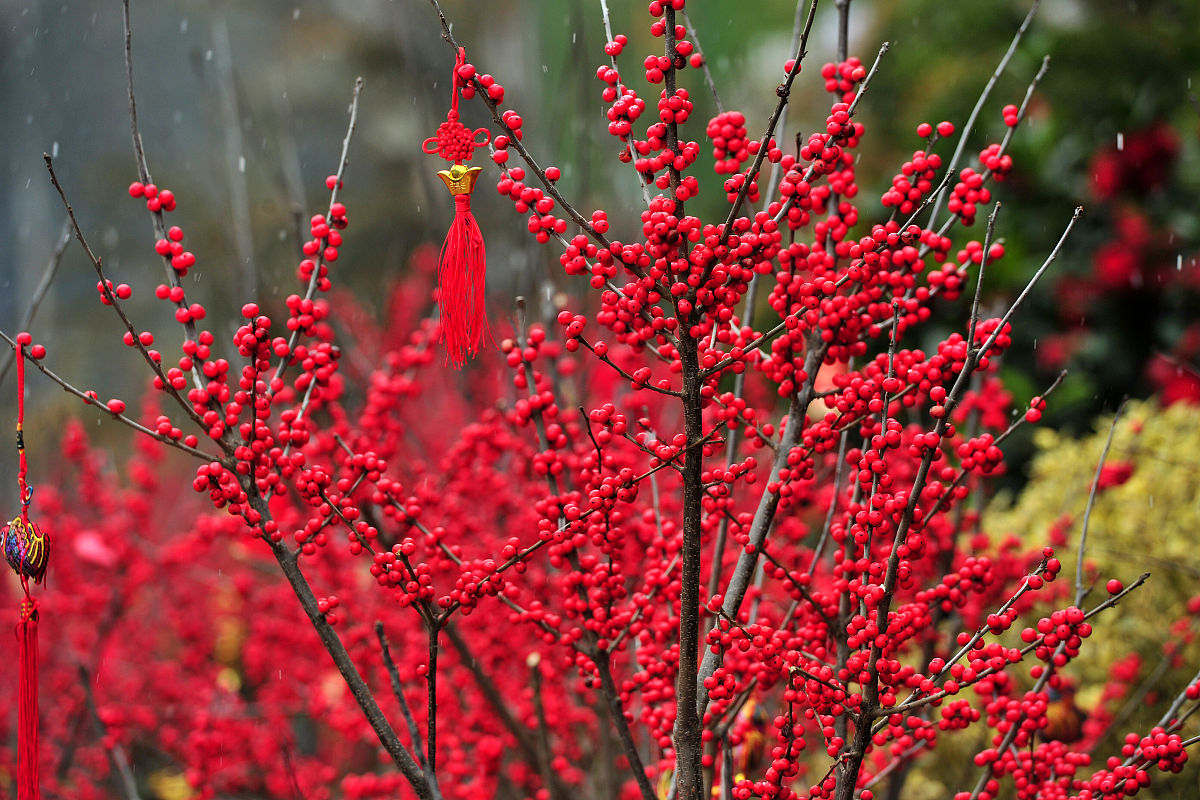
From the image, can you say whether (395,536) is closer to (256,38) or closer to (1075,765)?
(1075,765)

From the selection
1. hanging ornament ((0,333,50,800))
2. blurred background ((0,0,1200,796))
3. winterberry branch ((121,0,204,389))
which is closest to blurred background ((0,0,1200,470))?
blurred background ((0,0,1200,796))

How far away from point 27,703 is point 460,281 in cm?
74

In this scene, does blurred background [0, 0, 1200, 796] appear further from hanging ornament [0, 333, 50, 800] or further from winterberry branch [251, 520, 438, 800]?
winterberry branch [251, 520, 438, 800]

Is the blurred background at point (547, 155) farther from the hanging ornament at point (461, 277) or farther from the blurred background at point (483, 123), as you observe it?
the hanging ornament at point (461, 277)

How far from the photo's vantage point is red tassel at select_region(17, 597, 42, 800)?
3.80 ft

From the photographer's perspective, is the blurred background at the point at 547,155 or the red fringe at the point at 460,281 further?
the blurred background at the point at 547,155

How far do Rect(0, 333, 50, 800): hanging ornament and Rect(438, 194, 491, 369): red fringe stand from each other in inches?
20.1

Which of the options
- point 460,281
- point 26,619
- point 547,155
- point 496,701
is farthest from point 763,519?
point 547,155

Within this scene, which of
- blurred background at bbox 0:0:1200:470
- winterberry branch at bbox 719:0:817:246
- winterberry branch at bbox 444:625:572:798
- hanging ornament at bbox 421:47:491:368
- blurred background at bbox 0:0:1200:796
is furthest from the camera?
blurred background at bbox 0:0:1200:470

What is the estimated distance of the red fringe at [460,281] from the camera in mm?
1104

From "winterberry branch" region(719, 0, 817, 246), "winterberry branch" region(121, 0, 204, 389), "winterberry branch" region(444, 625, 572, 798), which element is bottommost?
"winterberry branch" region(444, 625, 572, 798)

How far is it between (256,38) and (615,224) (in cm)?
552

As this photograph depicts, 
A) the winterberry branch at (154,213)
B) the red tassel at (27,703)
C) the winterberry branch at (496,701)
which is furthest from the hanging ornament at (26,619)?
the winterberry branch at (496,701)

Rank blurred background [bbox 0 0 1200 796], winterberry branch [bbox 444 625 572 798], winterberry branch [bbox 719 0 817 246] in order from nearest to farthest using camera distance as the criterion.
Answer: winterberry branch [bbox 719 0 817 246]
winterberry branch [bbox 444 625 572 798]
blurred background [bbox 0 0 1200 796]
